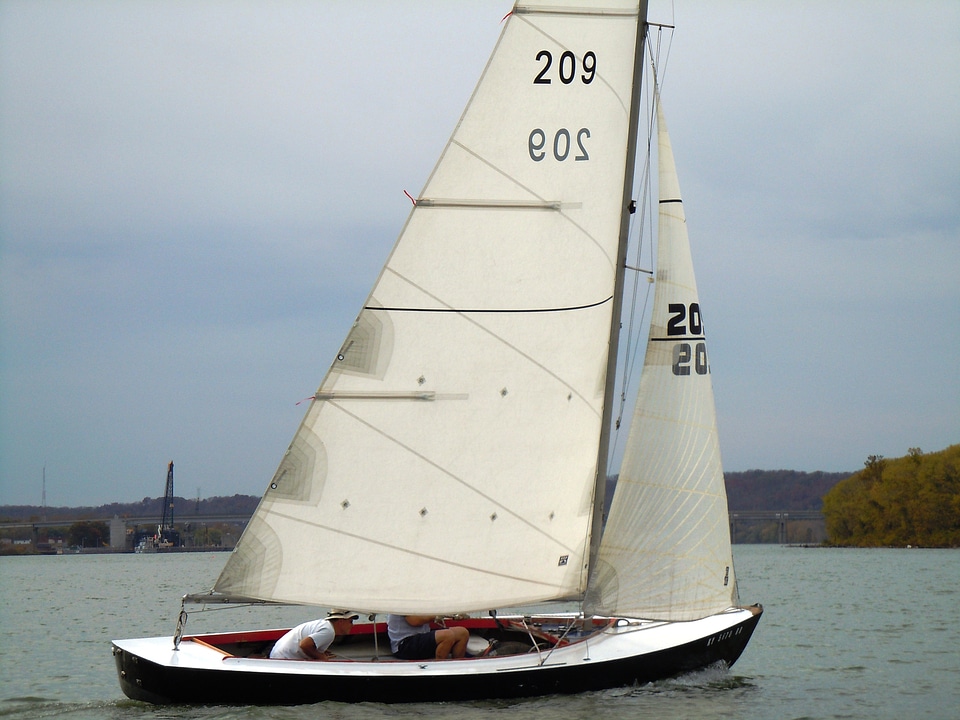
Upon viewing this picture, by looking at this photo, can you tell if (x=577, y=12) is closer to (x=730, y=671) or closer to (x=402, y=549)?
(x=402, y=549)

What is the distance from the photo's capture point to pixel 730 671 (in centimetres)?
1698

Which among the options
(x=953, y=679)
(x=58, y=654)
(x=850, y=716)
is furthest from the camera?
(x=58, y=654)

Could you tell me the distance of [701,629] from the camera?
14.2 meters

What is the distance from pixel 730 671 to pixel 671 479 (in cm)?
461

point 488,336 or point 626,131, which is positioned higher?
point 626,131

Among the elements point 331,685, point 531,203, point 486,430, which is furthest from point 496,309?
point 331,685

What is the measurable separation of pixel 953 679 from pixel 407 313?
10467 millimetres

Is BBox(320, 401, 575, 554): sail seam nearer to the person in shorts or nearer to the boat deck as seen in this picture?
the boat deck

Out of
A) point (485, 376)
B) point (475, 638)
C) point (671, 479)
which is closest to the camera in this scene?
point (485, 376)

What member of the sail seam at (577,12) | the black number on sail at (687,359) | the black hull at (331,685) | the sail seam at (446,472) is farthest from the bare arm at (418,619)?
the sail seam at (577,12)

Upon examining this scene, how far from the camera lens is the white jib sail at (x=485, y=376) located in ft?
41.1

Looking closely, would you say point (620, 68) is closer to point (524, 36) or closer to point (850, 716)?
point (524, 36)

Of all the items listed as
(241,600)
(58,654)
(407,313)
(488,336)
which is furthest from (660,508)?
(58,654)

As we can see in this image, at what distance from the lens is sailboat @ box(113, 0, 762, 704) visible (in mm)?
12438
